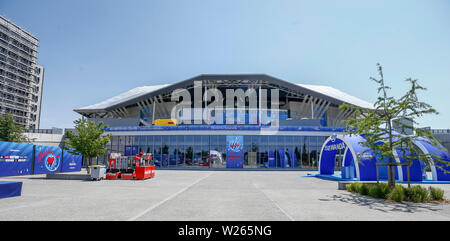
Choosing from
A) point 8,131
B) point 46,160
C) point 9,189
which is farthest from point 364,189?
Answer: point 8,131

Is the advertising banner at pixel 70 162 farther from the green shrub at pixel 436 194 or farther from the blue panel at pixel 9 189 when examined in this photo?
the green shrub at pixel 436 194

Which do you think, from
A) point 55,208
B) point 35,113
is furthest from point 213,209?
point 35,113

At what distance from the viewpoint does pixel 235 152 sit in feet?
132

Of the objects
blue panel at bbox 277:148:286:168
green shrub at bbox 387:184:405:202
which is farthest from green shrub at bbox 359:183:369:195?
blue panel at bbox 277:148:286:168

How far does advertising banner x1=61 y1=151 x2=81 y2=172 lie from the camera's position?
3050 centimetres

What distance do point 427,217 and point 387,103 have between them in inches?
267

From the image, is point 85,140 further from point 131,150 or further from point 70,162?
point 131,150

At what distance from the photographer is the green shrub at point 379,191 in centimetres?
1113

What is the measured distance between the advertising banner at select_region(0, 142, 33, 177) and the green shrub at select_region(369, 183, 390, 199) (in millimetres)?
26876

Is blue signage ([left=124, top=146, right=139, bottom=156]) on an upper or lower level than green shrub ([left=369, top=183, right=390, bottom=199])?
upper

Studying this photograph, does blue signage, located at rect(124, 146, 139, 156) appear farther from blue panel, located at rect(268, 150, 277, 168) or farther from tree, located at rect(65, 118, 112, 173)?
blue panel, located at rect(268, 150, 277, 168)

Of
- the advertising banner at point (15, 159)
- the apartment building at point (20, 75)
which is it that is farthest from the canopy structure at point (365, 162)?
the apartment building at point (20, 75)
